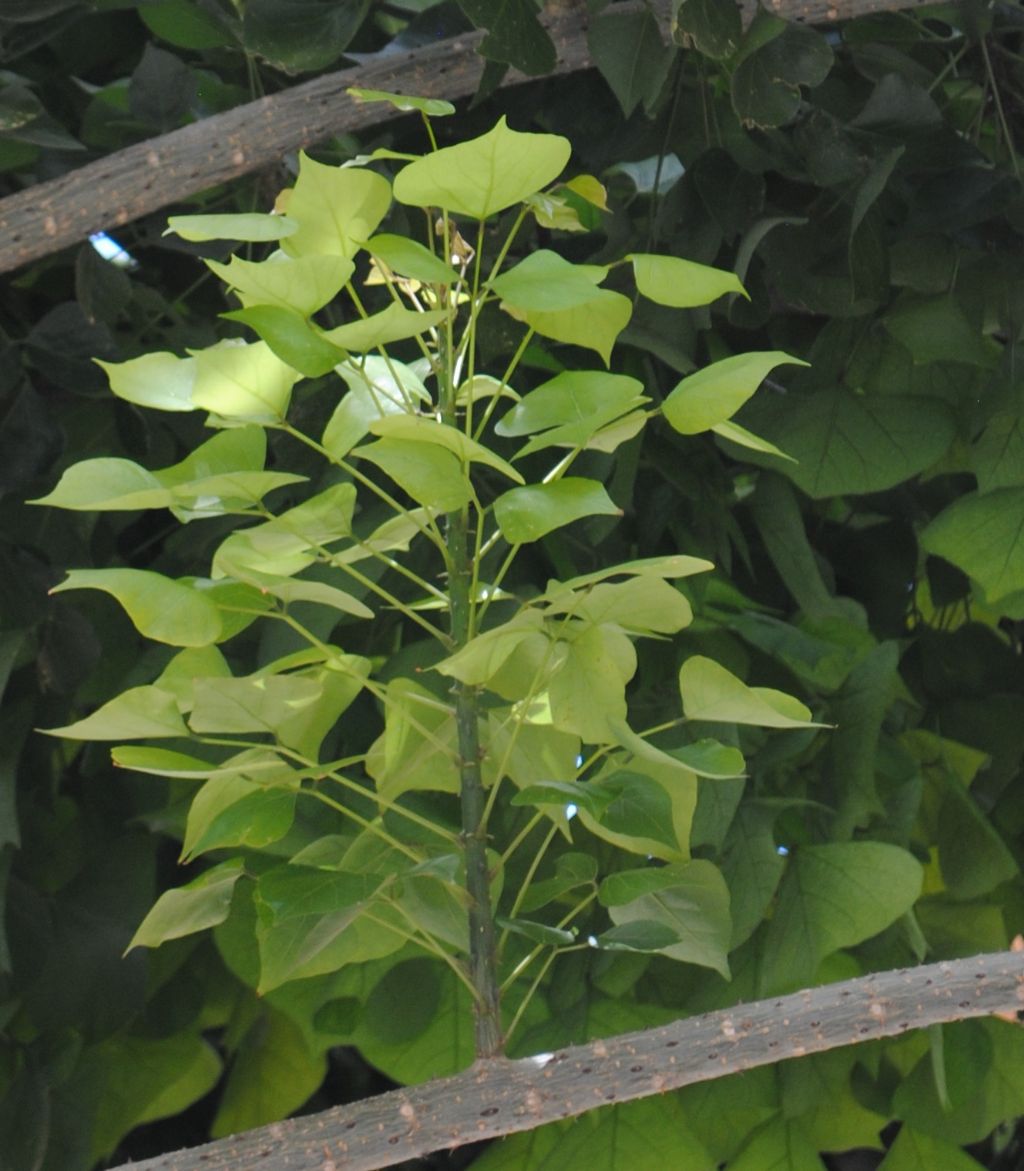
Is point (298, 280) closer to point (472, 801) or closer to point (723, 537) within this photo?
point (472, 801)

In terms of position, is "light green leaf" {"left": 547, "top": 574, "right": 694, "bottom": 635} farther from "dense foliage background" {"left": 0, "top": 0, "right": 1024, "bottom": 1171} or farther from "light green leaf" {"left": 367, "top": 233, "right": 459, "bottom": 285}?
"dense foliage background" {"left": 0, "top": 0, "right": 1024, "bottom": 1171}

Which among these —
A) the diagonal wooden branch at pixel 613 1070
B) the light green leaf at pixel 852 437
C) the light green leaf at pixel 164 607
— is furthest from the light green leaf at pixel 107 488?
the light green leaf at pixel 852 437

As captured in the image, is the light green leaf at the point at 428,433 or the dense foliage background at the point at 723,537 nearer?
the light green leaf at the point at 428,433

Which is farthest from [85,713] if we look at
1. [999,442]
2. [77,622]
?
[999,442]

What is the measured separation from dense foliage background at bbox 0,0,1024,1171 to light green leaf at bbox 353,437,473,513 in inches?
8.2

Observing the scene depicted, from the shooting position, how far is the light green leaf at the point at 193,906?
11.3 inches

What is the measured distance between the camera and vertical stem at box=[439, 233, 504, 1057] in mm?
282

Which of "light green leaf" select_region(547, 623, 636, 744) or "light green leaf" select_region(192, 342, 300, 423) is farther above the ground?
"light green leaf" select_region(192, 342, 300, 423)

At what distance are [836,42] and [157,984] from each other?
455mm

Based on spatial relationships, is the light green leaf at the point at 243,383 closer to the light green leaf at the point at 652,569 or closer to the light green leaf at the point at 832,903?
the light green leaf at the point at 652,569

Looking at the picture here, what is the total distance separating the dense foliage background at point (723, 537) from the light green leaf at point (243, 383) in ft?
0.61

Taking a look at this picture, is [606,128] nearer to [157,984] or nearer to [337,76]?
[337,76]

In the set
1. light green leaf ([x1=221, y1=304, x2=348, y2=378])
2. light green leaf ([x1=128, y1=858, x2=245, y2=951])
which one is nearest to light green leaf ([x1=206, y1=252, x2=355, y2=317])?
light green leaf ([x1=221, y1=304, x2=348, y2=378])

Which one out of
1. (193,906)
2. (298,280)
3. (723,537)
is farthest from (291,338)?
(723,537)
